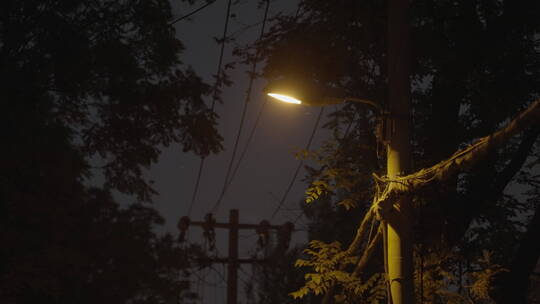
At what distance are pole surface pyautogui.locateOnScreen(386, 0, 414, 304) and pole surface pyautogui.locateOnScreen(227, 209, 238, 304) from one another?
333 inches

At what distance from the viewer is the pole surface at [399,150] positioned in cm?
407

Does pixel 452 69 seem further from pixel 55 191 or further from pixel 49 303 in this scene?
pixel 49 303

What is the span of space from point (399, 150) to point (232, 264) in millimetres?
8853

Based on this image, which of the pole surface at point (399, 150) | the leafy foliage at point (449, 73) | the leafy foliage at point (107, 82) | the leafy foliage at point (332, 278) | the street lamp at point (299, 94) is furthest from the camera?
the leafy foliage at point (107, 82)

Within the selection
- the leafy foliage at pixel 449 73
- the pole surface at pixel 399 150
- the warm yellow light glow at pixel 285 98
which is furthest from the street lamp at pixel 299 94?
the leafy foliage at pixel 449 73

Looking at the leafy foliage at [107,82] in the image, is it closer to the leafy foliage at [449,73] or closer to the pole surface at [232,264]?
the pole surface at [232,264]

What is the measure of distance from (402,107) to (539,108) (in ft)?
4.36

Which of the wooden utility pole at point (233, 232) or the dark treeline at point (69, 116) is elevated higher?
the dark treeline at point (69, 116)

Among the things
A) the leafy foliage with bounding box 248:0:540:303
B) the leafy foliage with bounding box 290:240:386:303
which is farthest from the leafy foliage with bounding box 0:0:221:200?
the leafy foliage with bounding box 290:240:386:303

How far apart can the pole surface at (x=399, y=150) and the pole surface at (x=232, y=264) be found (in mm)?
8449

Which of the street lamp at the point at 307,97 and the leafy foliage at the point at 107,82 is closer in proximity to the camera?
the street lamp at the point at 307,97

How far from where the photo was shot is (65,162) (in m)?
13.3

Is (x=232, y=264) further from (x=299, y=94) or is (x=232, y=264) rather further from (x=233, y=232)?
(x=299, y=94)

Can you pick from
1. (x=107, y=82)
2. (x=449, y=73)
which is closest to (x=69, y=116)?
(x=107, y=82)
